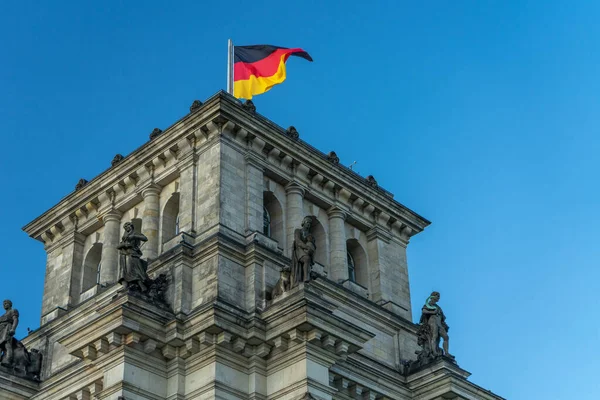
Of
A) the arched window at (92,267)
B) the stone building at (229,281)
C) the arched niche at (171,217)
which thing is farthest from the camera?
the arched window at (92,267)

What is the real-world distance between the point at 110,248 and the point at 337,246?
774cm

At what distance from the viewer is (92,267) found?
38.5 metres

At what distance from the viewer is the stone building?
29.9m

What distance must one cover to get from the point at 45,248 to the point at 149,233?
20.1 feet

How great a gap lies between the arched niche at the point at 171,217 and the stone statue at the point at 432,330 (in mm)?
8724

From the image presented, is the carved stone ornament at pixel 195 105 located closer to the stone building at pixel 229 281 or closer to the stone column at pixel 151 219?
the stone building at pixel 229 281

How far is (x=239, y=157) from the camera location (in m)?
35.5

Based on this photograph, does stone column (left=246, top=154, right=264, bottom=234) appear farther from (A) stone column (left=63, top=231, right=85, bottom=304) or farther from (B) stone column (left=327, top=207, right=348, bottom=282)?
(A) stone column (left=63, top=231, right=85, bottom=304)

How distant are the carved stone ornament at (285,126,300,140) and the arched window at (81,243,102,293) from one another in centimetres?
777

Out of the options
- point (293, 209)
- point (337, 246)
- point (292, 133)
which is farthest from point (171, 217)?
point (337, 246)

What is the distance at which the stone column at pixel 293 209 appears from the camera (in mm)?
35862

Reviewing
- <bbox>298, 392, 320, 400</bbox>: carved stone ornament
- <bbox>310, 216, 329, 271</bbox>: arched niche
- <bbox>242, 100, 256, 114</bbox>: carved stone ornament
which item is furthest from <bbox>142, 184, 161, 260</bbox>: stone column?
<bbox>298, 392, 320, 400</bbox>: carved stone ornament

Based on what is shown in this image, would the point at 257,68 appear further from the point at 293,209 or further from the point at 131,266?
the point at 131,266

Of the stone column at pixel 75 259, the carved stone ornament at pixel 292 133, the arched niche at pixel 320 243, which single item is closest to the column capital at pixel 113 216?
the stone column at pixel 75 259
